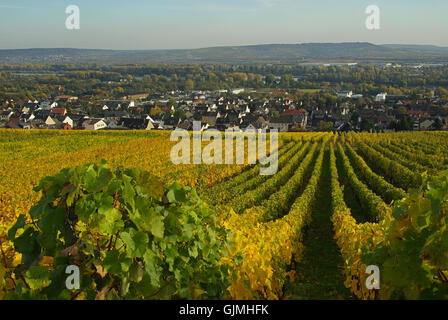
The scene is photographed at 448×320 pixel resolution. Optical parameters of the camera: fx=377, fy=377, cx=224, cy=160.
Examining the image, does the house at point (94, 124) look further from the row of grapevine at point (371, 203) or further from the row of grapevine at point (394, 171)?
the row of grapevine at point (371, 203)

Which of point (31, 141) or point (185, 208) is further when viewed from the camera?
point (31, 141)

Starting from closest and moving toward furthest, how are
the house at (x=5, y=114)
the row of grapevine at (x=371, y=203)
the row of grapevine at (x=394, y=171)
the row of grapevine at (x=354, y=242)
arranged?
the row of grapevine at (x=354, y=242) < the row of grapevine at (x=371, y=203) < the row of grapevine at (x=394, y=171) < the house at (x=5, y=114)

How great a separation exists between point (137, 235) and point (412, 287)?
1.97 metres

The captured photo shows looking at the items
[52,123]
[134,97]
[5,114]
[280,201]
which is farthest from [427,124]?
[134,97]

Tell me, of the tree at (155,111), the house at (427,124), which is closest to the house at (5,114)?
the tree at (155,111)

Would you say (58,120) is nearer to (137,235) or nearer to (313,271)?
(313,271)

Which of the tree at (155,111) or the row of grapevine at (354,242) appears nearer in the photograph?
the row of grapevine at (354,242)

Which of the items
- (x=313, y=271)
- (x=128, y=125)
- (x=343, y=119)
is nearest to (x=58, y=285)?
(x=313, y=271)

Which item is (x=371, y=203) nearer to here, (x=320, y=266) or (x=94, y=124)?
(x=320, y=266)

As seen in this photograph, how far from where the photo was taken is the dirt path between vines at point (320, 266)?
7086 mm

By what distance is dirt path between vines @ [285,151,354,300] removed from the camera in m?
7.09

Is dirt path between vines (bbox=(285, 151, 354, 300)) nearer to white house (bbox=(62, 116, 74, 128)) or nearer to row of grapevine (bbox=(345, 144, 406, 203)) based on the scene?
row of grapevine (bbox=(345, 144, 406, 203))

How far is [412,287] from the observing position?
2613 mm

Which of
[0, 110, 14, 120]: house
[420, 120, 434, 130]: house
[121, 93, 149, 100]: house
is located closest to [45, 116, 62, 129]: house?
[0, 110, 14, 120]: house
